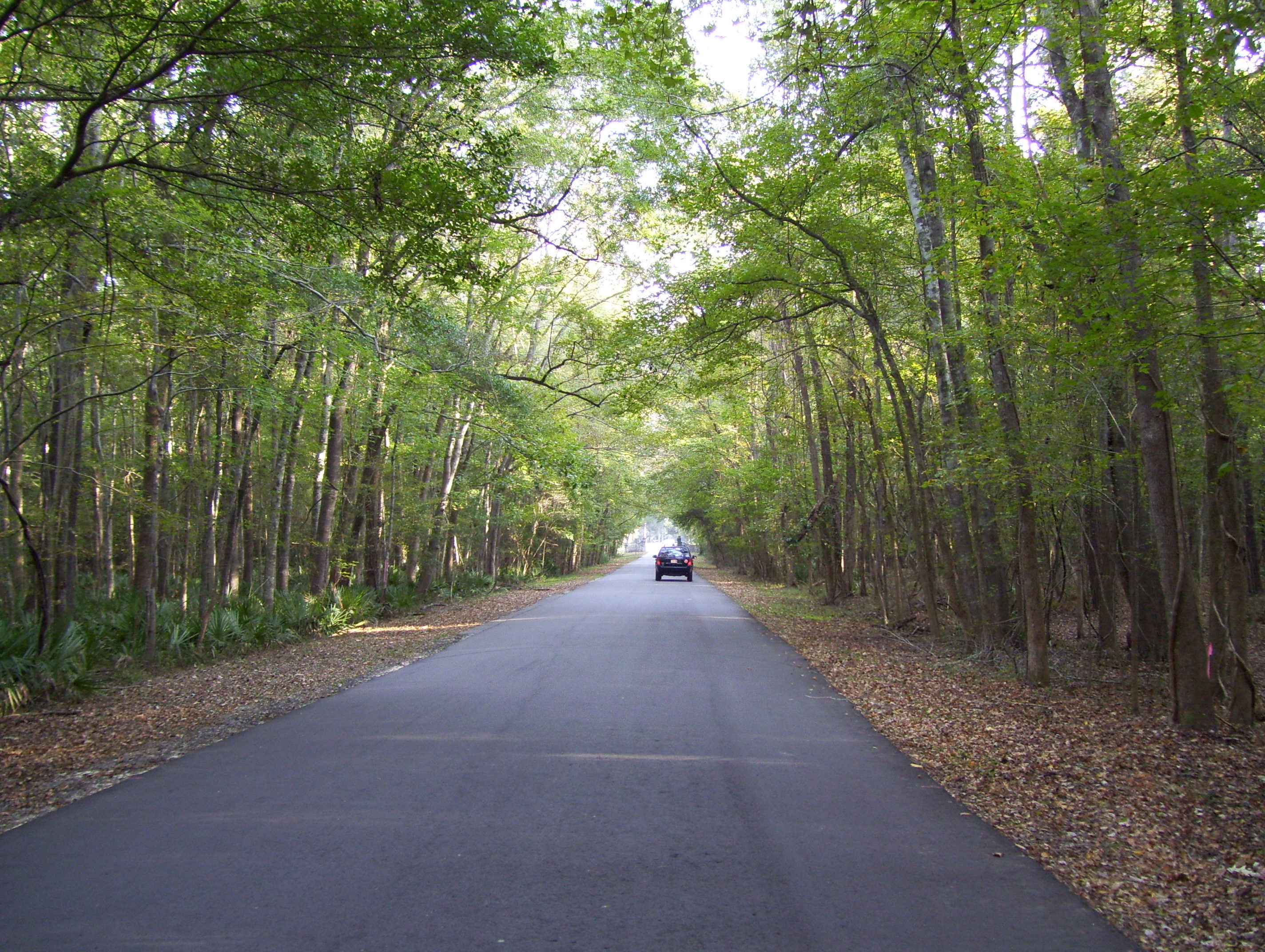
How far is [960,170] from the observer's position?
34.0ft

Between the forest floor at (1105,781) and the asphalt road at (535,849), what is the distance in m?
0.27

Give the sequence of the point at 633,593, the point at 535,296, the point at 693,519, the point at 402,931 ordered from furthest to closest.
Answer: the point at 693,519 < the point at 633,593 < the point at 535,296 < the point at 402,931

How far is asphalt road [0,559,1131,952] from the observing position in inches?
135

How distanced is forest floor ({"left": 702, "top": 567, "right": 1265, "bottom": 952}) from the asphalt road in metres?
0.27

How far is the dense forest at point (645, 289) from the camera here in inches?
242

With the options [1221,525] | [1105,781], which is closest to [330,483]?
[1105,781]

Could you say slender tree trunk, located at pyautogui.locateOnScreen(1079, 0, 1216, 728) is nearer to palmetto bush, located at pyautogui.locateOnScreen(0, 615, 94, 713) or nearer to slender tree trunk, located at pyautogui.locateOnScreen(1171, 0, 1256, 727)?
slender tree trunk, located at pyautogui.locateOnScreen(1171, 0, 1256, 727)

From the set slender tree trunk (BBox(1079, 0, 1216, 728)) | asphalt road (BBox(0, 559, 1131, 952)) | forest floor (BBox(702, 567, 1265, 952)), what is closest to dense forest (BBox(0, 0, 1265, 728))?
slender tree trunk (BBox(1079, 0, 1216, 728))

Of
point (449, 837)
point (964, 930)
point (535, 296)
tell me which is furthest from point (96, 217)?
point (535, 296)

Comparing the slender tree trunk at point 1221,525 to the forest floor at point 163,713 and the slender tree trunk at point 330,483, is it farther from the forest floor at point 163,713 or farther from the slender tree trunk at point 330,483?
the slender tree trunk at point 330,483

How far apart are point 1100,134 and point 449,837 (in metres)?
8.15

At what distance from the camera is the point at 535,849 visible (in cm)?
434

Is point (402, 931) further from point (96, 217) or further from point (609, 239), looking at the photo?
point (609, 239)

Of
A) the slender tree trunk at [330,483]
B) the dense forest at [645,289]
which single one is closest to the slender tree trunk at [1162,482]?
the dense forest at [645,289]
